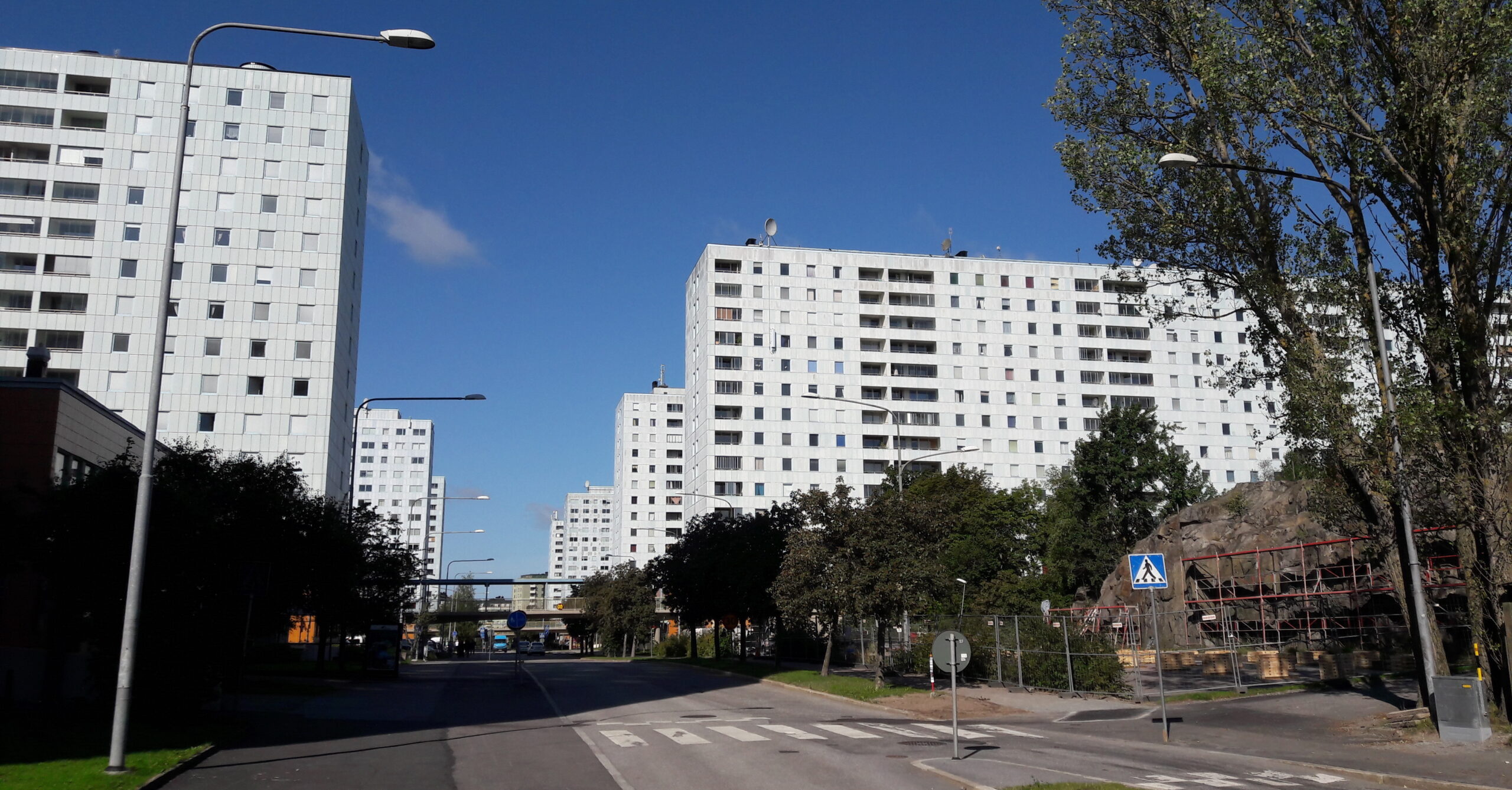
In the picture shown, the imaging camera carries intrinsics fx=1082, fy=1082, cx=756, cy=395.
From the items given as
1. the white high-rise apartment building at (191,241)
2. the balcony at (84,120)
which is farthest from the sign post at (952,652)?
the balcony at (84,120)

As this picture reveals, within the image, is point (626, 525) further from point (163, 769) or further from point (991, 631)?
point (163, 769)

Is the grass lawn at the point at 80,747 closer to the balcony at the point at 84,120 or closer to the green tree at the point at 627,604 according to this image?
the green tree at the point at 627,604

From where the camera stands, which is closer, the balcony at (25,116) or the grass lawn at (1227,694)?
the grass lawn at (1227,694)

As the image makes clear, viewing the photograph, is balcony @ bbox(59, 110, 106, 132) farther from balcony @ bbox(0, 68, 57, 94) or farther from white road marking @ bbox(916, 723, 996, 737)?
white road marking @ bbox(916, 723, 996, 737)

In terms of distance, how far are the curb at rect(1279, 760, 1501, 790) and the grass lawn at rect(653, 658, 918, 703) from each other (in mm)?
13945

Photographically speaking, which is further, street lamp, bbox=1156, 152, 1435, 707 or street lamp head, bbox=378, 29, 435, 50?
street lamp, bbox=1156, 152, 1435, 707

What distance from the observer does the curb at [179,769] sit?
1318 cm

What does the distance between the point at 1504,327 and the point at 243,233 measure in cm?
6867

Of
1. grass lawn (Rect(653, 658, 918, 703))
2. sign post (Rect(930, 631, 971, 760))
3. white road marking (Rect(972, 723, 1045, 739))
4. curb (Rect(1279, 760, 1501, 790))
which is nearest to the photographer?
curb (Rect(1279, 760, 1501, 790))

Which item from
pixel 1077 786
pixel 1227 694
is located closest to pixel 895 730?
pixel 1077 786

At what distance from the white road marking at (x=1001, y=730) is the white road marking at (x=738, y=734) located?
456 centimetres

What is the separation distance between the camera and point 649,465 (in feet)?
Answer: 521

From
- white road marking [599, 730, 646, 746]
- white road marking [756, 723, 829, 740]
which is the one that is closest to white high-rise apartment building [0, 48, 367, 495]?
white road marking [599, 730, 646, 746]

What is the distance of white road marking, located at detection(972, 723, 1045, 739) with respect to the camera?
795 inches
